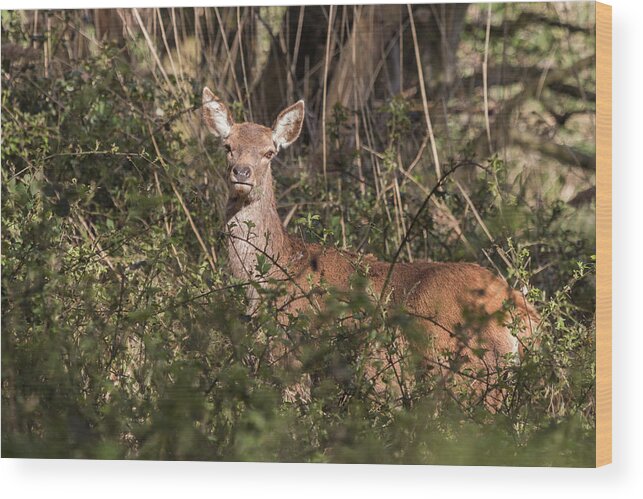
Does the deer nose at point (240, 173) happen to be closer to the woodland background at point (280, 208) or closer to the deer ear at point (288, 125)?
the deer ear at point (288, 125)

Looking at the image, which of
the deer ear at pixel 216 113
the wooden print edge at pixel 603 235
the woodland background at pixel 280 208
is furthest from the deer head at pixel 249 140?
the wooden print edge at pixel 603 235

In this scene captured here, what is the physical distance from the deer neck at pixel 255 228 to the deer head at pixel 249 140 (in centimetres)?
4

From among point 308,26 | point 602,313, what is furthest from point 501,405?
point 308,26

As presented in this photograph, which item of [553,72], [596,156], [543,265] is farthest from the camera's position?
[543,265]

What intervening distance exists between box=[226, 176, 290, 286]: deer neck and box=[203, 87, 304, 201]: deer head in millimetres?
39

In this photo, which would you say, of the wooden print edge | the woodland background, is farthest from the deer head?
the wooden print edge

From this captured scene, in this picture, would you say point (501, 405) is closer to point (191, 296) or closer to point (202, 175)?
point (191, 296)

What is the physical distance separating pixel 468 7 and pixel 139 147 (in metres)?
1.85

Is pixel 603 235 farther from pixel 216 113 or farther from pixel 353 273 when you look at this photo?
pixel 216 113

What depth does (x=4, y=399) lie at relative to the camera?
694cm

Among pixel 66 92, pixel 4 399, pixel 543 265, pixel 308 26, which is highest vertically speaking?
pixel 308 26

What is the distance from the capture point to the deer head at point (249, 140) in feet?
23.4

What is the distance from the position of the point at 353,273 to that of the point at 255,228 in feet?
2.04

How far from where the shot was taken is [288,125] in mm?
7250
